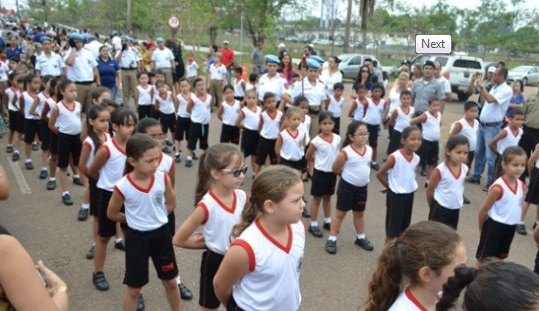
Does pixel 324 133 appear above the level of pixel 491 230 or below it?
above

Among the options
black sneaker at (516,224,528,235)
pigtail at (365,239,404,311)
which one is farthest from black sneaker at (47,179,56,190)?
black sneaker at (516,224,528,235)

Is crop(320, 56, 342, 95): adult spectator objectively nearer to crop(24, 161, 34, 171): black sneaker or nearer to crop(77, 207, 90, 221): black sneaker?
crop(77, 207, 90, 221): black sneaker

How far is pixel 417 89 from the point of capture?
888cm

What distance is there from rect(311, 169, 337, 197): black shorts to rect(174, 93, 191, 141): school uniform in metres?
3.79

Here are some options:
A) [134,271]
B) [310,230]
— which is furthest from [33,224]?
[310,230]

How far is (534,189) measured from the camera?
6289mm

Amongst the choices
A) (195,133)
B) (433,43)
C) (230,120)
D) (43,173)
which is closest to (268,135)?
(230,120)

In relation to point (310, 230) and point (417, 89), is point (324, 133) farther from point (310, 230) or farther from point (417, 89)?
point (417, 89)

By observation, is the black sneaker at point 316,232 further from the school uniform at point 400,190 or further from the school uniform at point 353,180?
the school uniform at point 400,190

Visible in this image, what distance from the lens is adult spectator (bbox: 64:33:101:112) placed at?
10078mm

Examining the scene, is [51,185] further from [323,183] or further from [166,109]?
[323,183]

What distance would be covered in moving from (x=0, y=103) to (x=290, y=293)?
30.6 ft

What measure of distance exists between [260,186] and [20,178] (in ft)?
20.5

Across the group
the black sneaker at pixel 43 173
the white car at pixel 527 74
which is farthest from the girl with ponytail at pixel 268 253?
the white car at pixel 527 74
